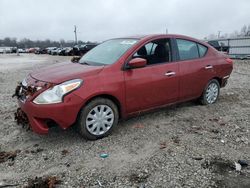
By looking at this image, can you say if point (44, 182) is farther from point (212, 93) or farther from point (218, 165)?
point (212, 93)

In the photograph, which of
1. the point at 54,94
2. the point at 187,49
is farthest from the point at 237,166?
the point at 187,49

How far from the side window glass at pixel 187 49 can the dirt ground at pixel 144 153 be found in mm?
1166

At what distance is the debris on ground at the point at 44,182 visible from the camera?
310cm

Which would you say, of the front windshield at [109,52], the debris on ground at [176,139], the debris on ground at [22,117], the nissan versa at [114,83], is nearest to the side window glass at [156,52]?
the nissan versa at [114,83]

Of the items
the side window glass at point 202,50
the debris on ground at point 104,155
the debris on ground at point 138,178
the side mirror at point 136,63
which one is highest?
the side window glass at point 202,50

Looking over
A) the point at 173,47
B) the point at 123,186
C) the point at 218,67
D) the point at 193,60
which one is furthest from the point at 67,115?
the point at 218,67

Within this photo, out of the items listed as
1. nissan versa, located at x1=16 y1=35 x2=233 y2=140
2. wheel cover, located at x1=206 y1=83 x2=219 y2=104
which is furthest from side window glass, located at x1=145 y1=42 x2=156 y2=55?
wheel cover, located at x1=206 y1=83 x2=219 y2=104

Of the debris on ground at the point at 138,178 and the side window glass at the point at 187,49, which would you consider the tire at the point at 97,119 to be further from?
the side window glass at the point at 187,49

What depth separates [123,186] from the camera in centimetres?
308

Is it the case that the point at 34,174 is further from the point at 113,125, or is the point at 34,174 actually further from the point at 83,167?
the point at 113,125

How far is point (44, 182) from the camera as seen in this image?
10.4ft

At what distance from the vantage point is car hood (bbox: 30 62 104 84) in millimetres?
3999

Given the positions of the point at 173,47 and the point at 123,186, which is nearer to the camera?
the point at 123,186

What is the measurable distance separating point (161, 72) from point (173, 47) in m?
0.65
